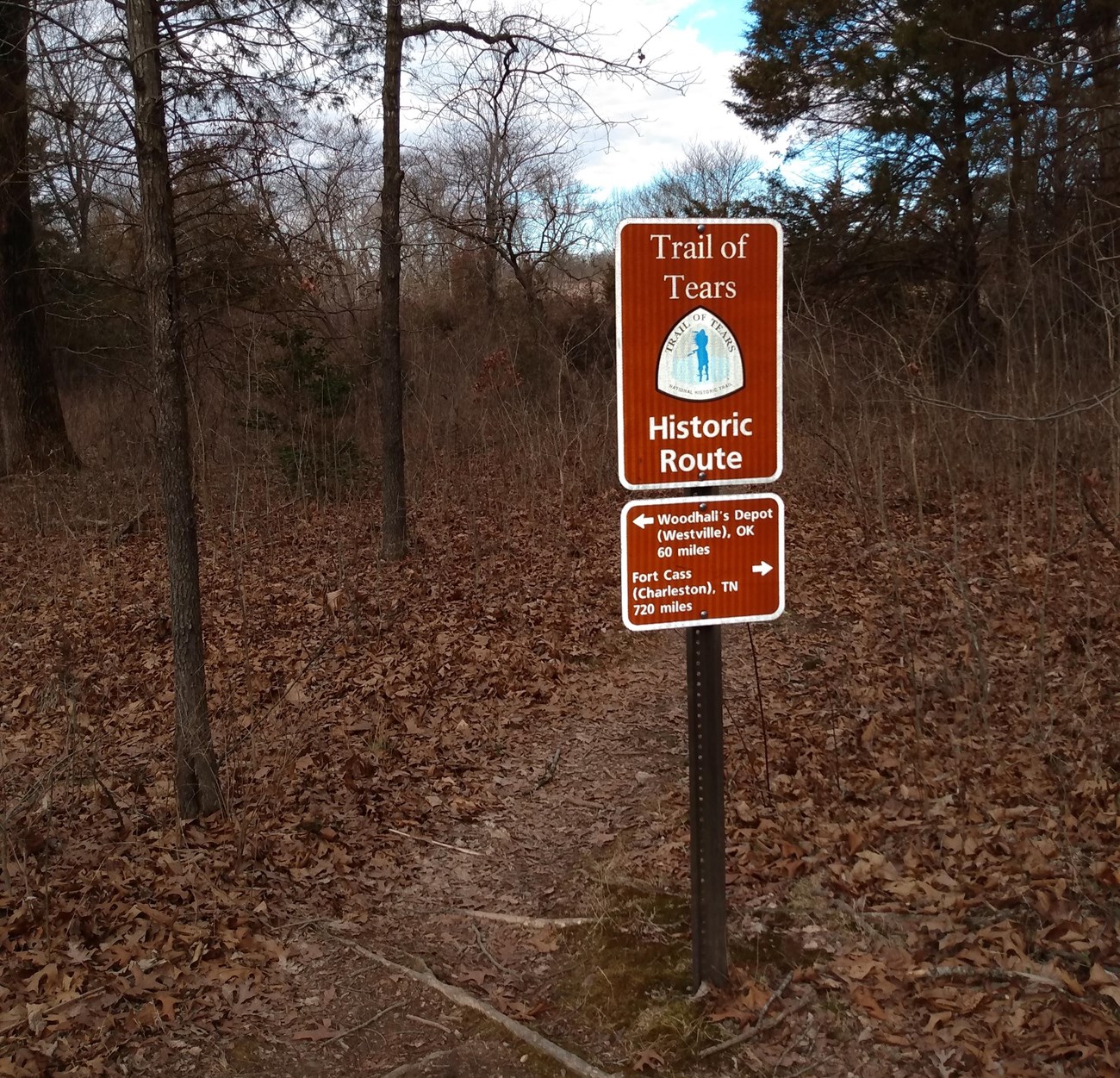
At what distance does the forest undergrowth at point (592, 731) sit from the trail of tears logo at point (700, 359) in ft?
6.48

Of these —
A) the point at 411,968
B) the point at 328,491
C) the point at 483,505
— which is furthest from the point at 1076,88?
the point at 411,968

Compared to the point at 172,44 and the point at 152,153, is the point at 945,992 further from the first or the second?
the point at 172,44

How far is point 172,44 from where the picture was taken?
4613 mm

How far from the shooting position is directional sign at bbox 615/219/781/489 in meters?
2.78

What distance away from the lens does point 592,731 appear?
21.5 feet

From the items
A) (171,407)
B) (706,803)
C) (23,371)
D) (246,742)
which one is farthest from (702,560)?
(23,371)

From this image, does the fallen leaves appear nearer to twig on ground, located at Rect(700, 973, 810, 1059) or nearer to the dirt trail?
the dirt trail

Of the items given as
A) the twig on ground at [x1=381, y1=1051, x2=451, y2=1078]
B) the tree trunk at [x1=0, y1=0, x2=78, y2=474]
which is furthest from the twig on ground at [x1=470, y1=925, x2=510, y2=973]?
the tree trunk at [x1=0, y1=0, x2=78, y2=474]

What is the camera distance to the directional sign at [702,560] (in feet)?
9.30

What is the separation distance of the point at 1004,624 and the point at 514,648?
150 inches

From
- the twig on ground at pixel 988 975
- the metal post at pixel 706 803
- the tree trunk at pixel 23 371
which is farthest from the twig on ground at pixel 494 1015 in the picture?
the tree trunk at pixel 23 371

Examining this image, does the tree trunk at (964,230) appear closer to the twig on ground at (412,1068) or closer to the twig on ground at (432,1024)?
the twig on ground at (432,1024)

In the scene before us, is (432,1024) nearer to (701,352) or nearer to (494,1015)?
(494,1015)

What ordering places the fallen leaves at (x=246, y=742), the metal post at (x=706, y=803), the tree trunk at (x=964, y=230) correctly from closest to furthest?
the metal post at (x=706, y=803), the fallen leaves at (x=246, y=742), the tree trunk at (x=964, y=230)
